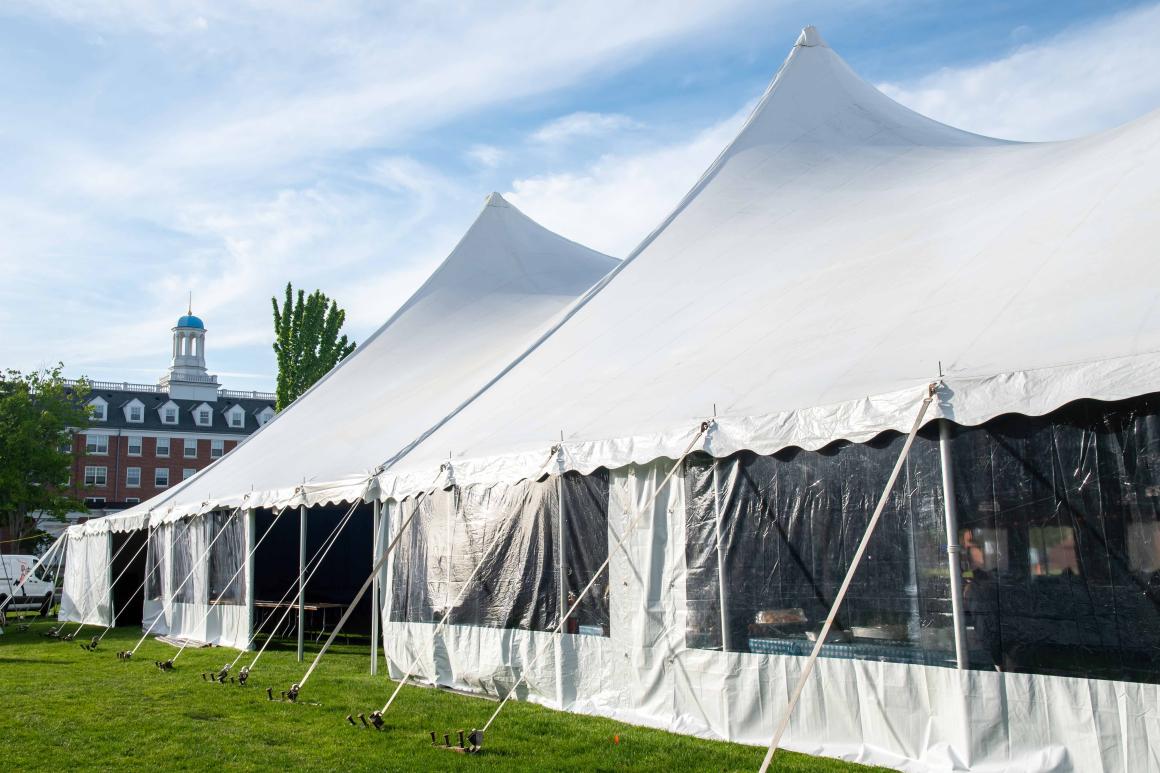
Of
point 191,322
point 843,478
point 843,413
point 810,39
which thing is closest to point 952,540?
point 843,478

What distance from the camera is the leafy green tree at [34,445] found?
32.4 m

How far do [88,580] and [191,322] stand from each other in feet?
148

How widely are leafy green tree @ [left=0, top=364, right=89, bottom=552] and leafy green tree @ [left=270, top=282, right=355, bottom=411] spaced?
27.7 feet

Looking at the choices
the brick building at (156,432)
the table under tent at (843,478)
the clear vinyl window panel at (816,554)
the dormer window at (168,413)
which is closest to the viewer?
the table under tent at (843,478)

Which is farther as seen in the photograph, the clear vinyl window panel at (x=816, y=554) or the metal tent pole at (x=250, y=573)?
the metal tent pole at (x=250, y=573)

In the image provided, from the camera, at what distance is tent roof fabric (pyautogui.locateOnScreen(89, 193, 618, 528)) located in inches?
430

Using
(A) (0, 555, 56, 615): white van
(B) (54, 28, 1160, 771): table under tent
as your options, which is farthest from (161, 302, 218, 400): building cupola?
(B) (54, 28, 1160, 771): table under tent

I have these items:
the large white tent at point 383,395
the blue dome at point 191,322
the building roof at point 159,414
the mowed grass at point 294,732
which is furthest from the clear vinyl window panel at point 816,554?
the blue dome at point 191,322

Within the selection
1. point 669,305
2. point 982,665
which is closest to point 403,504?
point 669,305

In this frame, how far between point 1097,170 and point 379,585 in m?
7.46

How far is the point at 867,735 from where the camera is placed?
528cm

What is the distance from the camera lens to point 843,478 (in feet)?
18.4

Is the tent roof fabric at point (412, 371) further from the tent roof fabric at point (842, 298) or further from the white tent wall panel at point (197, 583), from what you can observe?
the tent roof fabric at point (842, 298)

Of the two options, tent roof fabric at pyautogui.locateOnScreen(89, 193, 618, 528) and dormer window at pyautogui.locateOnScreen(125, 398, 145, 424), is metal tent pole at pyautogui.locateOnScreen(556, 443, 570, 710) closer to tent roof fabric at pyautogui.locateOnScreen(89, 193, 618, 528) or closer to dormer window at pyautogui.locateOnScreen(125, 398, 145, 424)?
tent roof fabric at pyautogui.locateOnScreen(89, 193, 618, 528)
